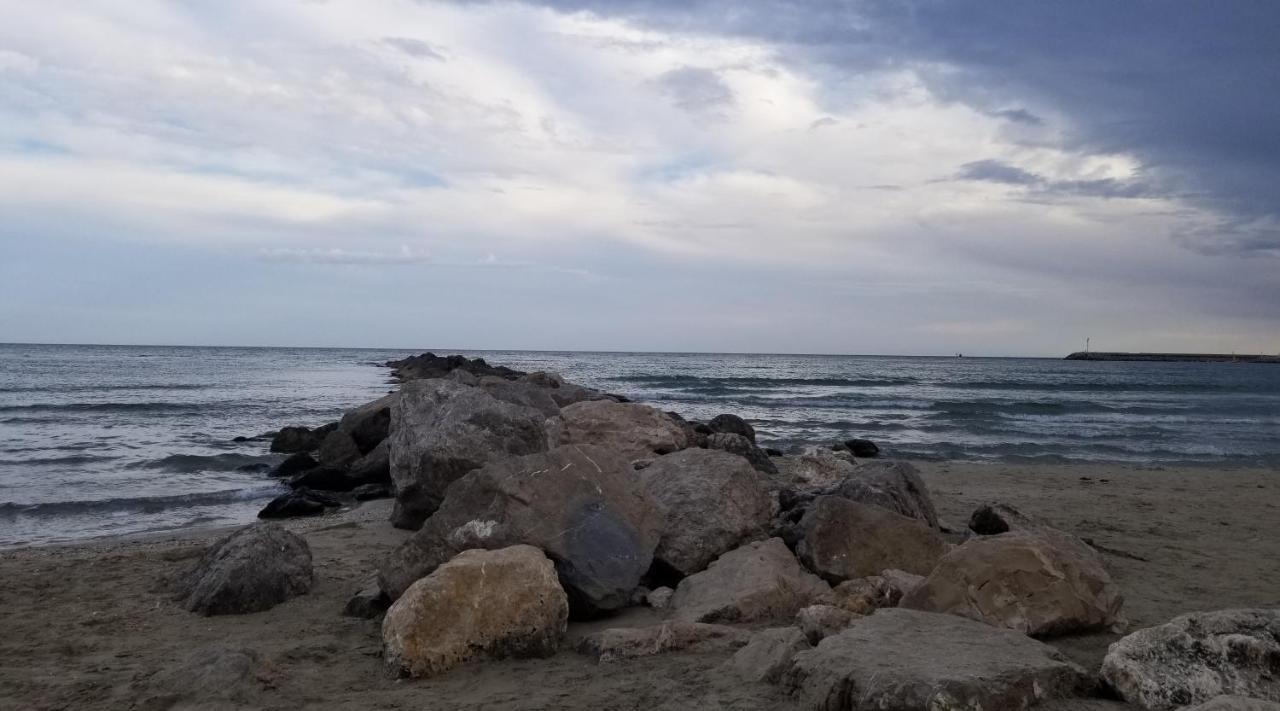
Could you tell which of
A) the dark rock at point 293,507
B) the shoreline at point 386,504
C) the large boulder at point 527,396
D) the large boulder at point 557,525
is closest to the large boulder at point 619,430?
the large boulder at point 527,396

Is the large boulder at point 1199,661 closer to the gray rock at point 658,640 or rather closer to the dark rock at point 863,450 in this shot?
the gray rock at point 658,640

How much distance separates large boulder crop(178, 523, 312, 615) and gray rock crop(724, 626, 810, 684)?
3.37m

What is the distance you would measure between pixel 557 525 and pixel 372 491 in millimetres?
6735

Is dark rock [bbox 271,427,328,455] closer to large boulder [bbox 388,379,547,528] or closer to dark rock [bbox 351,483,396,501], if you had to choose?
dark rock [bbox 351,483,396,501]

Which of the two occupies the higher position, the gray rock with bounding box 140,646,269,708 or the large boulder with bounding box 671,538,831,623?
the large boulder with bounding box 671,538,831,623

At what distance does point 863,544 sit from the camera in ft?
19.5

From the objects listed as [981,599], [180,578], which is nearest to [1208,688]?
[981,599]

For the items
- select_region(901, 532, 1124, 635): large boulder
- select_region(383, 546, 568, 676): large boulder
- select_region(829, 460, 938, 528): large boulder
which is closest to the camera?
select_region(383, 546, 568, 676): large boulder

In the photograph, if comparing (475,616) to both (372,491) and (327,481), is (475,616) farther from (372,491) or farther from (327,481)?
(327,481)

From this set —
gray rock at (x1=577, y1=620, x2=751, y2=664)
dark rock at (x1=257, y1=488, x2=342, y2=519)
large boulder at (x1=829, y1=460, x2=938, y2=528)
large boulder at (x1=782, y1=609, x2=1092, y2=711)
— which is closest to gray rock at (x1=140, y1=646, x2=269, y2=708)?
gray rock at (x1=577, y1=620, x2=751, y2=664)

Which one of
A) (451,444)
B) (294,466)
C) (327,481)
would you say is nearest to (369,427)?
(294,466)

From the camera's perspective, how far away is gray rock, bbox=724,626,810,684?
13.0ft

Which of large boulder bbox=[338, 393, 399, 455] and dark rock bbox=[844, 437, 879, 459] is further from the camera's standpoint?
dark rock bbox=[844, 437, 879, 459]

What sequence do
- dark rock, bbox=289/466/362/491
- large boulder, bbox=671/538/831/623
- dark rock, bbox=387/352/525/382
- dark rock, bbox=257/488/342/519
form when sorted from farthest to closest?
dark rock, bbox=387/352/525/382 → dark rock, bbox=289/466/362/491 → dark rock, bbox=257/488/342/519 → large boulder, bbox=671/538/831/623
